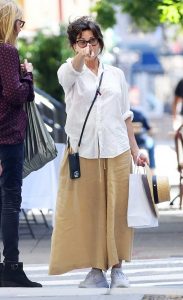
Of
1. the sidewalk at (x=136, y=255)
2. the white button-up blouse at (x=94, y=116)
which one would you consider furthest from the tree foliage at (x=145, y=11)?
the white button-up blouse at (x=94, y=116)

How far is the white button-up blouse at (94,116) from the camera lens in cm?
762

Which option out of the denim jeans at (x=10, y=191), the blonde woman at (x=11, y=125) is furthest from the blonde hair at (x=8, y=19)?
the denim jeans at (x=10, y=191)

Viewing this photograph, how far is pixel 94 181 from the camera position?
7676 millimetres

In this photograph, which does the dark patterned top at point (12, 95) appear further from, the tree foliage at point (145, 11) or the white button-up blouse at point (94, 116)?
the tree foliage at point (145, 11)

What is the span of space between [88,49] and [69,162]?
74 centimetres

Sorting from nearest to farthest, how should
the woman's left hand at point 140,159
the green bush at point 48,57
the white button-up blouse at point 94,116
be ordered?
the white button-up blouse at point 94,116
the woman's left hand at point 140,159
the green bush at point 48,57

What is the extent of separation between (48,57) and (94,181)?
17.2 m

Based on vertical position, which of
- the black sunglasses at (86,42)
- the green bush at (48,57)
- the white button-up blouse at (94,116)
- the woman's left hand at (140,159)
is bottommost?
the green bush at (48,57)

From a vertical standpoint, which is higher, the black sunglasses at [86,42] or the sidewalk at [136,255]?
the black sunglasses at [86,42]

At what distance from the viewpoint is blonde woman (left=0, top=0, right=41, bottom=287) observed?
24.6ft

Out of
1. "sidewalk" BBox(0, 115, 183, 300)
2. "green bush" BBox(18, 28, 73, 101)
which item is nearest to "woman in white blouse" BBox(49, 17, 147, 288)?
"sidewalk" BBox(0, 115, 183, 300)

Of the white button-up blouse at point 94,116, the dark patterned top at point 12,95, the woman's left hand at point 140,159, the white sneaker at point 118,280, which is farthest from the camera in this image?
the woman's left hand at point 140,159

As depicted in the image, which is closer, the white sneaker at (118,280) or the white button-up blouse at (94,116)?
the white button-up blouse at (94,116)

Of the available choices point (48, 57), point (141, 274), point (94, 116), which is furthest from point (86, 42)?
point (48, 57)
